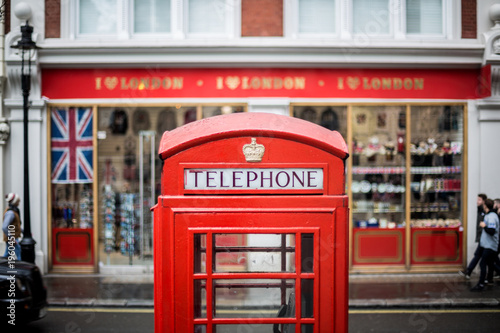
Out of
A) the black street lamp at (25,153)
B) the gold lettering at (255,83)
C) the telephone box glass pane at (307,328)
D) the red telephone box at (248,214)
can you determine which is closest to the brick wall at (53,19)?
the black street lamp at (25,153)

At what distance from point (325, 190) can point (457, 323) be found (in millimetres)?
6056

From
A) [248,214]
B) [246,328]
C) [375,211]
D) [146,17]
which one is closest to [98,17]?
[146,17]

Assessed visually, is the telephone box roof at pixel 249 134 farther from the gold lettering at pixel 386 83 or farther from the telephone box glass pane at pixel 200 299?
the gold lettering at pixel 386 83

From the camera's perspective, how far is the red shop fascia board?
11828 mm

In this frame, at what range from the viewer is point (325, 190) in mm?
3719

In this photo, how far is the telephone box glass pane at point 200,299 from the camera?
3.74 meters

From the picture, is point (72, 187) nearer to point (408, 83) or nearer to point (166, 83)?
point (166, 83)

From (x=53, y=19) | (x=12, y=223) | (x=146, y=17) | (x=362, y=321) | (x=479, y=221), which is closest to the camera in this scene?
(x=362, y=321)

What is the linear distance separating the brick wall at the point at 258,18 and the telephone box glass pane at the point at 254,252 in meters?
8.42

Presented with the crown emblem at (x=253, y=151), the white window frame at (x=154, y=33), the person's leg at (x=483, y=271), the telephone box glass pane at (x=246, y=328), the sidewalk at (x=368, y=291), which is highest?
the white window frame at (x=154, y=33)

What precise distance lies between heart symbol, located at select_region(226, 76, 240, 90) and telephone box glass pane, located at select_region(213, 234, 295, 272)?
8.10 metres

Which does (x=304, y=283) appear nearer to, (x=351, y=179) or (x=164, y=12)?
(x=351, y=179)

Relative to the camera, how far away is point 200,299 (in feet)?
12.3

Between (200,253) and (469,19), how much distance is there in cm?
1042
